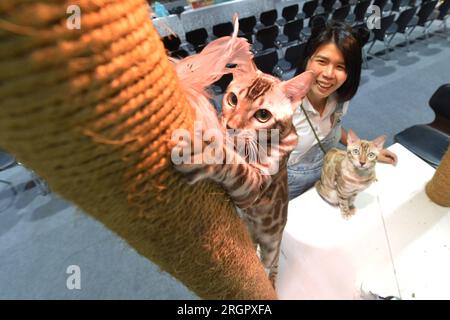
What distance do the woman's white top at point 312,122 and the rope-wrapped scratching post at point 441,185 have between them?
39cm

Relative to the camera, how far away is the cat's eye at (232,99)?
0.40 meters

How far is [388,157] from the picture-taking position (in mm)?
1066

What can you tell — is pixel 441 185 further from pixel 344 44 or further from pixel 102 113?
pixel 102 113

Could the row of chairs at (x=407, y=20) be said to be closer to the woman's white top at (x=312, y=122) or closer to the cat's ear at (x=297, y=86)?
the woman's white top at (x=312, y=122)

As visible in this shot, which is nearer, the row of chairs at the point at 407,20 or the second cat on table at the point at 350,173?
the second cat on table at the point at 350,173

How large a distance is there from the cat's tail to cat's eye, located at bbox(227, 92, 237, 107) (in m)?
0.11

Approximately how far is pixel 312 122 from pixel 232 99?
0.70 meters

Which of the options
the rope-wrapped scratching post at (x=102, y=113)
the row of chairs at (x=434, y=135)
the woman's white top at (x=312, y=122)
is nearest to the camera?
the rope-wrapped scratching post at (x=102, y=113)

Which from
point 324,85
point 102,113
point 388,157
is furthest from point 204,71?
point 388,157

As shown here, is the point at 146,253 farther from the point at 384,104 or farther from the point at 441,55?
the point at 441,55

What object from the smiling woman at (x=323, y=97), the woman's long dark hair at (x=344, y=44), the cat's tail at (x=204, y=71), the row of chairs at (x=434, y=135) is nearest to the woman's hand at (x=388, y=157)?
the smiling woman at (x=323, y=97)

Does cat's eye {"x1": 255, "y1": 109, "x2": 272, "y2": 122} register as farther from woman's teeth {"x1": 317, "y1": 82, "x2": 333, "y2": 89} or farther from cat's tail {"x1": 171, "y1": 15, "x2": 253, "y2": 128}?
woman's teeth {"x1": 317, "y1": 82, "x2": 333, "y2": 89}

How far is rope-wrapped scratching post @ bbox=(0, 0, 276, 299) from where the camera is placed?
0.12 m

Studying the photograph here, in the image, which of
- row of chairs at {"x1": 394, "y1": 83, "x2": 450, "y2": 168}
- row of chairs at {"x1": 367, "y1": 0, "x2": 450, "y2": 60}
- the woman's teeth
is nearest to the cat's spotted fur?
the woman's teeth
